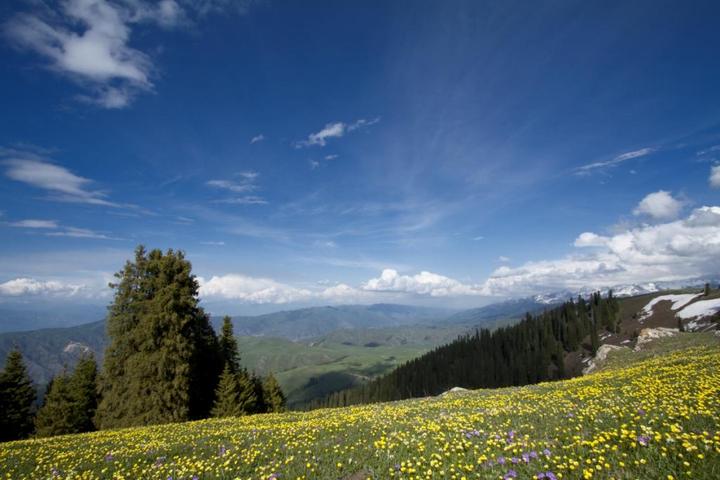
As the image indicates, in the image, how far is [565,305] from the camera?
16525 cm

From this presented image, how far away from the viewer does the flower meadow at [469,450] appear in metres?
6.59

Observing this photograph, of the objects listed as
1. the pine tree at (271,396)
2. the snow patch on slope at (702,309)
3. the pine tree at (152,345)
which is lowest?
the pine tree at (271,396)

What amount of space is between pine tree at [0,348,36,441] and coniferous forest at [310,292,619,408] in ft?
358

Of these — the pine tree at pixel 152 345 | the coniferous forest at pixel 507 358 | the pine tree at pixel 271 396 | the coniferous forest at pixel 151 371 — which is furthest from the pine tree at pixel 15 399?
the coniferous forest at pixel 507 358

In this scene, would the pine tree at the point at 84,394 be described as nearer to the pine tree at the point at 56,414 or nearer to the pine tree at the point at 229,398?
the pine tree at the point at 56,414

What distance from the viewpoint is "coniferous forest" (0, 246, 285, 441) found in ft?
108

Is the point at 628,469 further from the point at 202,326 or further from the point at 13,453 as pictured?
the point at 202,326

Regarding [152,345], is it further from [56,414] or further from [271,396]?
[271,396]

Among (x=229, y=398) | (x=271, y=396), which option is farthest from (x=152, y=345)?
(x=271, y=396)

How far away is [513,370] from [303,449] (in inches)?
5736

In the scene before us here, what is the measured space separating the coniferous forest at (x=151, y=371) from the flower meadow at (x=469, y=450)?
1986 cm

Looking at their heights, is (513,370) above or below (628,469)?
below

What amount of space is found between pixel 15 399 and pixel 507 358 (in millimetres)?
154985

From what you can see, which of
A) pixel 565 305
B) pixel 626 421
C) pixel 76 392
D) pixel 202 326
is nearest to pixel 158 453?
pixel 626 421
